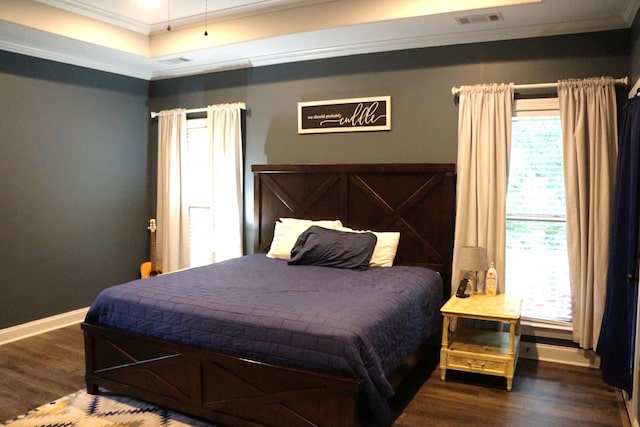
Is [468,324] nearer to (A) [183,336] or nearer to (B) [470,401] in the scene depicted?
(B) [470,401]

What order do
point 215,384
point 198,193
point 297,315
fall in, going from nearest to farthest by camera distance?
point 297,315, point 215,384, point 198,193

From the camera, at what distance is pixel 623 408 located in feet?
9.99

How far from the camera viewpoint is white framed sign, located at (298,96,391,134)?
4316mm

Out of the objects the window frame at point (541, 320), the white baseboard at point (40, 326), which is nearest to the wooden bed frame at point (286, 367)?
the window frame at point (541, 320)

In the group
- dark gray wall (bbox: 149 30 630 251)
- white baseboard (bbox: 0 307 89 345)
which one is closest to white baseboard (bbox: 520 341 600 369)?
dark gray wall (bbox: 149 30 630 251)

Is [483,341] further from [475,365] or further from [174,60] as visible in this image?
[174,60]

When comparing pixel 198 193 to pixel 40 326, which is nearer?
pixel 40 326

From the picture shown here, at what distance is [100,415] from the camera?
296 cm

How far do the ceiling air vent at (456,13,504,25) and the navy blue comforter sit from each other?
1.86 m

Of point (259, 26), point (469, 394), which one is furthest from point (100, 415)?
point (259, 26)

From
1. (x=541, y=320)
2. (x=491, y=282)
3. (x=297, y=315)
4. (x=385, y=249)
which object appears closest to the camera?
(x=297, y=315)

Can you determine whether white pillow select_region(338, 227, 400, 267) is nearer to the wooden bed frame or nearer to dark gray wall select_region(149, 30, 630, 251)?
the wooden bed frame

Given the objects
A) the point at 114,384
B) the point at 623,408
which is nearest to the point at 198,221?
the point at 114,384

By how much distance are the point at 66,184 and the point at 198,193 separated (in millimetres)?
1243
